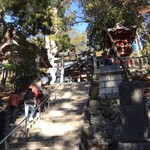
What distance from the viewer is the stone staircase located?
839 centimetres

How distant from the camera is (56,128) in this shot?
9.47 metres

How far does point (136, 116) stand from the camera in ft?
22.1

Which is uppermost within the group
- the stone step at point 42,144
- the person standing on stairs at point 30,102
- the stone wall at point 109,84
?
the stone wall at point 109,84

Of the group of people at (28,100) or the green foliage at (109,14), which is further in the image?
the green foliage at (109,14)

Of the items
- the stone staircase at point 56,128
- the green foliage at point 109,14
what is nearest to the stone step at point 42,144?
the stone staircase at point 56,128

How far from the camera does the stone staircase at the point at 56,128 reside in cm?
839

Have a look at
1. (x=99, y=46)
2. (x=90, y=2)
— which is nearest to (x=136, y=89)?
(x=90, y=2)

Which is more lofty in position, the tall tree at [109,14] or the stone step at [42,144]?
the tall tree at [109,14]

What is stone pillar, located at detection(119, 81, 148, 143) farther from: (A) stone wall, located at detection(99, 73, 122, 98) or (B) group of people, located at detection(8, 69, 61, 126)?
(A) stone wall, located at detection(99, 73, 122, 98)

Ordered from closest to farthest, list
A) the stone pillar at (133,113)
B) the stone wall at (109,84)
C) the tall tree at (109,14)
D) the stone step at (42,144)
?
1. the stone pillar at (133,113)
2. the stone step at (42,144)
3. the stone wall at (109,84)
4. the tall tree at (109,14)

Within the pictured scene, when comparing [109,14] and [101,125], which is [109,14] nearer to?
[109,14]

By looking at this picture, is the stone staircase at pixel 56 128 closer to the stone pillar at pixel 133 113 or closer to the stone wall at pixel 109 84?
the stone wall at pixel 109 84

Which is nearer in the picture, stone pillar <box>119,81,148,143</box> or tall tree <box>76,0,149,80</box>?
stone pillar <box>119,81,148,143</box>

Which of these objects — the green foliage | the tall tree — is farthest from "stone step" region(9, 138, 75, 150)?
the green foliage
